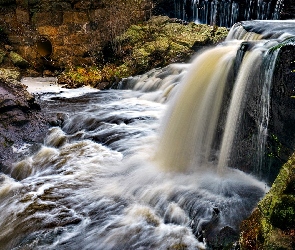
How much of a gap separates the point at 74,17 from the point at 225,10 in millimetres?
8304

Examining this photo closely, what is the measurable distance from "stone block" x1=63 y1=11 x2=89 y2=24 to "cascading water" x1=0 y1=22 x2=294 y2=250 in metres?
8.75

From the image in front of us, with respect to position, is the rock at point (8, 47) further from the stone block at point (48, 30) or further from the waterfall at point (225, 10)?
the waterfall at point (225, 10)

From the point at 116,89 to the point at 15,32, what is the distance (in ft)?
21.9

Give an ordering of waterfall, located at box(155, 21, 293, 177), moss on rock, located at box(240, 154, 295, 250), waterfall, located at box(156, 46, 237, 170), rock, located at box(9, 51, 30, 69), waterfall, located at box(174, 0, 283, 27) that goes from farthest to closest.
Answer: waterfall, located at box(174, 0, 283, 27)
rock, located at box(9, 51, 30, 69)
waterfall, located at box(156, 46, 237, 170)
waterfall, located at box(155, 21, 293, 177)
moss on rock, located at box(240, 154, 295, 250)

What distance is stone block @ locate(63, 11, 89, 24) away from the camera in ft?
52.3

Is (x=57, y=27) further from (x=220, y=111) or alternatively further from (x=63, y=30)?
(x=220, y=111)

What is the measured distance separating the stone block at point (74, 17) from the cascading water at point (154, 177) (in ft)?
28.7

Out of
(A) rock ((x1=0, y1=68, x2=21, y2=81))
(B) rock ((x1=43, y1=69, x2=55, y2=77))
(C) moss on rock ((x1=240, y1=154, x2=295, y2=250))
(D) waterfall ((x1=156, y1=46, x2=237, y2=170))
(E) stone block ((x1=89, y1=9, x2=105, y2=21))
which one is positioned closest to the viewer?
(C) moss on rock ((x1=240, y1=154, x2=295, y2=250))

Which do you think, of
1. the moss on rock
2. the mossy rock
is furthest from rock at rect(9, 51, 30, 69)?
the mossy rock

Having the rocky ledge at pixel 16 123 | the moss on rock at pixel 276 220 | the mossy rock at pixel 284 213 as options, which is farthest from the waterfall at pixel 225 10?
the mossy rock at pixel 284 213

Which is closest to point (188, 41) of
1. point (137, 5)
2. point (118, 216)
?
point (137, 5)

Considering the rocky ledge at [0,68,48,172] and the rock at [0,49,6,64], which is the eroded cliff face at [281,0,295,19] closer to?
the rocky ledge at [0,68,48,172]

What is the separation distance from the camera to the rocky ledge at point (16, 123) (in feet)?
25.2

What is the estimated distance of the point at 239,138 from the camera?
20.6ft
